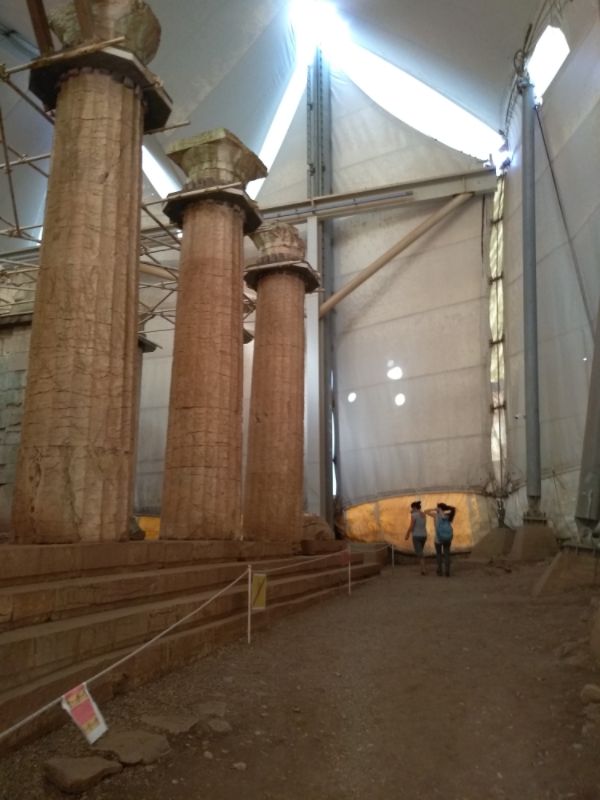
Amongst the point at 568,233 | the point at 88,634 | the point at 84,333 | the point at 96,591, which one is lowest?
the point at 88,634

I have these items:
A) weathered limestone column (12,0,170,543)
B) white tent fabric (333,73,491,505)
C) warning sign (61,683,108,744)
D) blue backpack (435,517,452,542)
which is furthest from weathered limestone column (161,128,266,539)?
white tent fabric (333,73,491,505)

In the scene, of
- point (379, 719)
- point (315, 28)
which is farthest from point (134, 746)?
point (315, 28)

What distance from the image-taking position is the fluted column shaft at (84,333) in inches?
226

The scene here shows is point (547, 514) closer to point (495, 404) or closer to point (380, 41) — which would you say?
point (495, 404)

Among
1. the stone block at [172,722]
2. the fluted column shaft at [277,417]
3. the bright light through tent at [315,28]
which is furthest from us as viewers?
the bright light through tent at [315,28]

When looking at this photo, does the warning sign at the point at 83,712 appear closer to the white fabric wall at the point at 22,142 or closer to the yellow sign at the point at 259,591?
the yellow sign at the point at 259,591

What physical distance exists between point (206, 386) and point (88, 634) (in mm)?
4842

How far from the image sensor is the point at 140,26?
690cm

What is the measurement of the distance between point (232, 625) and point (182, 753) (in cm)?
260

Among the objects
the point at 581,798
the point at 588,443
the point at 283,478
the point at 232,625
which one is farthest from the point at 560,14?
the point at 581,798

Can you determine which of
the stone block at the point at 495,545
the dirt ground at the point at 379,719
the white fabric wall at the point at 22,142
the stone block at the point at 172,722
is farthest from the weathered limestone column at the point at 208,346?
the stone block at the point at 495,545

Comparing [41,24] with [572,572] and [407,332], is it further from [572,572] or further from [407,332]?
[407,332]

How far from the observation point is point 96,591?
4680 mm

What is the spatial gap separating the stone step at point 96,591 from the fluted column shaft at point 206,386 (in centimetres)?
139
